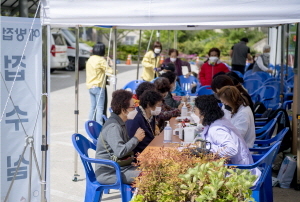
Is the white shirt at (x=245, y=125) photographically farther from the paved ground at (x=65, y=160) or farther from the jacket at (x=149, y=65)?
the jacket at (x=149, y=65)

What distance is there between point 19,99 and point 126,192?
3.93ft

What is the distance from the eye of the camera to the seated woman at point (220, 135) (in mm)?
4035

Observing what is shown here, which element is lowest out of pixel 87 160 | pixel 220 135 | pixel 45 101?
pixel 87 160

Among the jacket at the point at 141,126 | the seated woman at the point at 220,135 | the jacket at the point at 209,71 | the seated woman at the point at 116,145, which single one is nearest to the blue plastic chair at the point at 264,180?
the seated woman at the point at 220,135

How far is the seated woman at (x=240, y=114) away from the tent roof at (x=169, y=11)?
1427 mm

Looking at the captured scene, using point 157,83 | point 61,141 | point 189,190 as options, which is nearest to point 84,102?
point 61,141

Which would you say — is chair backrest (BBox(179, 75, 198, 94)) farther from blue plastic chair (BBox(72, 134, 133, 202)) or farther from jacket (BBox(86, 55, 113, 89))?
blue plastic chair (BBox(72, 134, 133, 202))

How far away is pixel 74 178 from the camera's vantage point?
235 inches

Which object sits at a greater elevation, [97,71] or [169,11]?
[169,11]

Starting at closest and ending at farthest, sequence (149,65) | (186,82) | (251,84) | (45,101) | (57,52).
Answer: (45,101)
(149,65)
(251,84)
(186,82)
(57,52)

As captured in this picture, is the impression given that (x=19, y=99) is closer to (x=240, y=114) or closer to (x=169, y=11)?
(x=169, y=11)

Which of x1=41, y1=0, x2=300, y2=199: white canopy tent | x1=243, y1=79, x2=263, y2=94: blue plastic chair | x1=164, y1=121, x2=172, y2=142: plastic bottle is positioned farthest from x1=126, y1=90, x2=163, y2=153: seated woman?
x1=243, y1=79, x2=263, y2=94: blue plastic chair

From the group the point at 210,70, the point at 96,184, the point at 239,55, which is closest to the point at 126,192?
the point at 96,184

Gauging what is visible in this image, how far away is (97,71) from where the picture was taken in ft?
26.8
